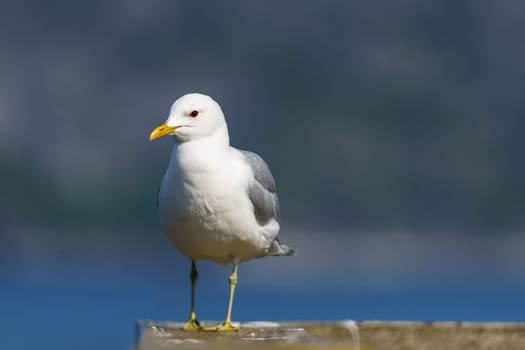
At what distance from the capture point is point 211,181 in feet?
34.2

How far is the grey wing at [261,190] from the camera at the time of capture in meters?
10.9

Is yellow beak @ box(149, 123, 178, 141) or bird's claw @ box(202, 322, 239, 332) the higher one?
yellow beak @ box(149, 123, 178, 141)

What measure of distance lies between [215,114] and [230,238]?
4.63 ft

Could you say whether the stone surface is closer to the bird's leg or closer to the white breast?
the bird's leg

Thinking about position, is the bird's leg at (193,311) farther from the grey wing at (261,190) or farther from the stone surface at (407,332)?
the grey wing at (261,190)

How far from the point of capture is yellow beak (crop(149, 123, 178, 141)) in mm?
10391

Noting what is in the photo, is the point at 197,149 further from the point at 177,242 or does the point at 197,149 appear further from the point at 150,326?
the point at 150,326

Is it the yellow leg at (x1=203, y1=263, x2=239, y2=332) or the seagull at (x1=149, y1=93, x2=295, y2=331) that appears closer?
the seagull at (x1=149, y1=93, x2=295, y2=331)

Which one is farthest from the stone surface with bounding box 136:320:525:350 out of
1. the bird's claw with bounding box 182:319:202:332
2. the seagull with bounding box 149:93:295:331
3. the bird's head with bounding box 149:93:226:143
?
the bird's head with bounding box 149:93:226:143

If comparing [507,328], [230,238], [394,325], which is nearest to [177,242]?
[230,238]

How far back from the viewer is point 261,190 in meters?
11.0

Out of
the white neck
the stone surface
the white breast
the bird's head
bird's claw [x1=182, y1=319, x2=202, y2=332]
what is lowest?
the stone surface

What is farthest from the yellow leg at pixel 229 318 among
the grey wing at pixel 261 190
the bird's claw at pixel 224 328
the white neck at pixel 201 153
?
the white neck at pixel 201 153

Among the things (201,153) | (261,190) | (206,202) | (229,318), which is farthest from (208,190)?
(229,318)
